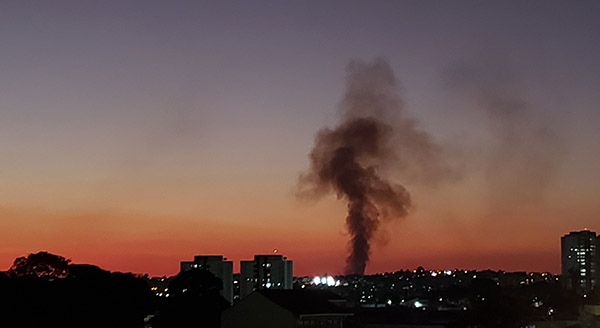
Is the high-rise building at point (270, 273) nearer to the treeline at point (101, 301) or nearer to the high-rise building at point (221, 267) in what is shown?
the high-rise building at point (221, 267)

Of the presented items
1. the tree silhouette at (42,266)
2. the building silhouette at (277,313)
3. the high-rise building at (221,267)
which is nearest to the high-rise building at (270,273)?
the high-rise building at (221,267)

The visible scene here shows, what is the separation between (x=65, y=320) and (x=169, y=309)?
→ 354 inches

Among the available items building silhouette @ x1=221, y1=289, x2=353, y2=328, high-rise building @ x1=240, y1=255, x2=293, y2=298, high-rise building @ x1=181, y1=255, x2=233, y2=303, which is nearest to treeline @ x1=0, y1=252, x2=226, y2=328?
building silhouette @ x1=221, y1=289, x2=353, y2=328

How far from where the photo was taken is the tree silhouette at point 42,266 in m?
66.3

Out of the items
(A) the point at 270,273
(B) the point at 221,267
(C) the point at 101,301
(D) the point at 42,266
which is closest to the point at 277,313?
(C) the point at 101,301

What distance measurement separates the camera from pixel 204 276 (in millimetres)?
56469

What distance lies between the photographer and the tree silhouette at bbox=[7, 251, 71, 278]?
218ft

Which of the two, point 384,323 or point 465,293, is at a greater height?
point 465,293

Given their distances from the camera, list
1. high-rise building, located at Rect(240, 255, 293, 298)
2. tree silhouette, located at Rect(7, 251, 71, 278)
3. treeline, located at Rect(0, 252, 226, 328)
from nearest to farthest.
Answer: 1. treeline, located at Rect(0, 252, 226, 328)
2. tree silhouette, located at Rect(7, 251, 71, 278)
3. high-rise building, located at Rect(240, 255, 293, 298)

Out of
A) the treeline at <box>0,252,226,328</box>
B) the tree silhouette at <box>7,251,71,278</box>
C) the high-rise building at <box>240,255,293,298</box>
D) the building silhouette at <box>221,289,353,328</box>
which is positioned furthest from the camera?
the high-rise building at <box>240,255,293,298</box>

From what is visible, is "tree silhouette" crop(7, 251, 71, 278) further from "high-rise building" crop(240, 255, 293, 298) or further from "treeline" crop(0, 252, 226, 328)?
"high-rise building" crop(240, 255, 293, 298)

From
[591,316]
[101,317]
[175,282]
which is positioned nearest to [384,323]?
[591,316]

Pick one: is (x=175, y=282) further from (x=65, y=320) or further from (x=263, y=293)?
(x=65, y=320)

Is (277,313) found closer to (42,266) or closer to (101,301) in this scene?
(101,301)
